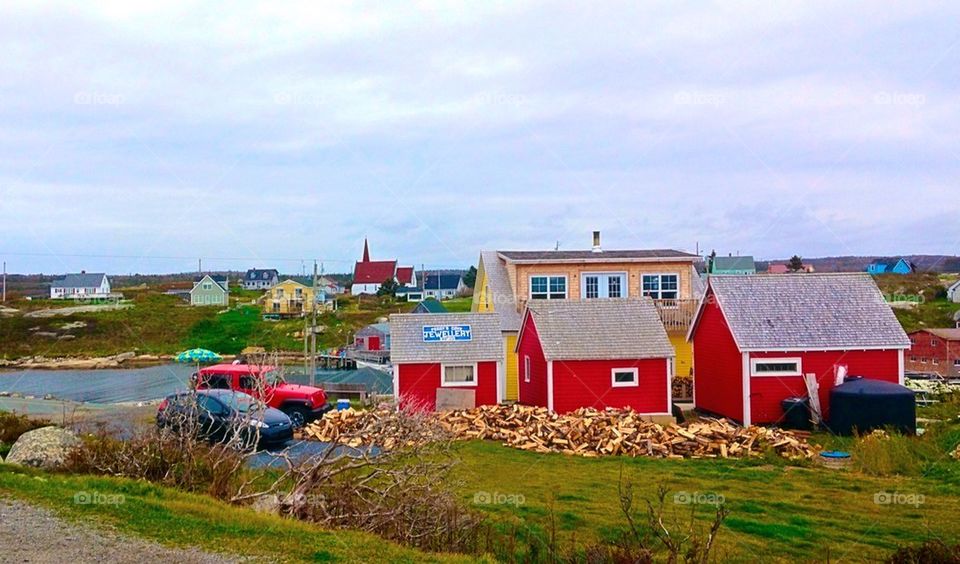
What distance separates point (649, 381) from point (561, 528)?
14.2m

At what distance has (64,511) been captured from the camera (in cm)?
1020

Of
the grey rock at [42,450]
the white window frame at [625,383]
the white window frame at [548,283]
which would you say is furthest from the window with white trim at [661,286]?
the grey rock at [42,450]

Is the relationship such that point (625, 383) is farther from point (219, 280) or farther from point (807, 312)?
point (219, 280)

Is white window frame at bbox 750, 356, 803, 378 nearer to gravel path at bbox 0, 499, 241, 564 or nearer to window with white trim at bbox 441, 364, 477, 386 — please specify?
window with white trim at bbox 441, 364, 477, 386

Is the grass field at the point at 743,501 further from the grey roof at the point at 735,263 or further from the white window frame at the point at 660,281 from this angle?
the grey roof at the point at 735,263

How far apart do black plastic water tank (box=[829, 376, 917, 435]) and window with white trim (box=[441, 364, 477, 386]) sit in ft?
37.0

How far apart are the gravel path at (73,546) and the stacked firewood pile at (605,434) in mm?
10497

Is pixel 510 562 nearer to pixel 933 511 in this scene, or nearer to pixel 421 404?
pixel 933 511

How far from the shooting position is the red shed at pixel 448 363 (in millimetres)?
26891

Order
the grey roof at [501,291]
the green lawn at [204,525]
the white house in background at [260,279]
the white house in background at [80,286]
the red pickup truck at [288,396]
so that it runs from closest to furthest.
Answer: the green lawn at [204,525], the red pickup truck at [288,396], the grey roof at [501,291], the white house in background at [80,286], the white house in background at [260,279]

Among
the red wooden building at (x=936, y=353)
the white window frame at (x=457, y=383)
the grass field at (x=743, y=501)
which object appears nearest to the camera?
the grass field at (x=743, y=501)

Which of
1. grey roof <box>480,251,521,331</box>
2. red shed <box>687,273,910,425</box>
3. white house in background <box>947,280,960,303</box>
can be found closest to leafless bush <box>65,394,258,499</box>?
red shed <box>687,273,910,425</box>

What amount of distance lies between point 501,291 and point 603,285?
4417 millimetres

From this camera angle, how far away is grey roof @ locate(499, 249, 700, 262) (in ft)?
112
